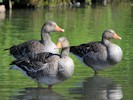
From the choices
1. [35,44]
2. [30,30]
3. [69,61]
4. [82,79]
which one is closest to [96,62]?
[82,79]

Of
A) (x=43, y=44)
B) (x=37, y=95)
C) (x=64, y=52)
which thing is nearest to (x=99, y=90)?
(x=64, y=52)

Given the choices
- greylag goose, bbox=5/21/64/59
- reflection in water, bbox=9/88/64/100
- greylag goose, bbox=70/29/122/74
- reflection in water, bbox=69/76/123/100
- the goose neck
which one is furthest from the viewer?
greylag goose, bbox=5/21/64/59

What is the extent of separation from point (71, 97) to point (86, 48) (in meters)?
3.91

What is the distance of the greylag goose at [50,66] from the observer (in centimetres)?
1339

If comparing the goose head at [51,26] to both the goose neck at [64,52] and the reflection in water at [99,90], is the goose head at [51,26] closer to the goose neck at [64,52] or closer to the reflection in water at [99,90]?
the reflection in water at [99,90]

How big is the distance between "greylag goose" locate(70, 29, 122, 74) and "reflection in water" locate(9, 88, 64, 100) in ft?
8.33

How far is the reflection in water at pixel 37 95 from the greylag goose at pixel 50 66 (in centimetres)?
23

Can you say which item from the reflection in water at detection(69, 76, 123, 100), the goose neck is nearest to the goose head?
the reflection in water at detection(69, 76, 123, 100)

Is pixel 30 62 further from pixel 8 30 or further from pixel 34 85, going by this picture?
pixel 8 30

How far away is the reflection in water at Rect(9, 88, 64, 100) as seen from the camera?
1334cm

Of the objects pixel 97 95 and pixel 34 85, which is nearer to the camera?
pixel 97 95

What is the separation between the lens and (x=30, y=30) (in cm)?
3073

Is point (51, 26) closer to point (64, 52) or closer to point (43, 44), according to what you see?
point (43, 44)

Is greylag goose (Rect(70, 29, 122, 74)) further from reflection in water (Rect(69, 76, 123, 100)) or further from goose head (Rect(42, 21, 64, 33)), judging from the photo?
goose head (Rect(42, 21, 64, 33))
